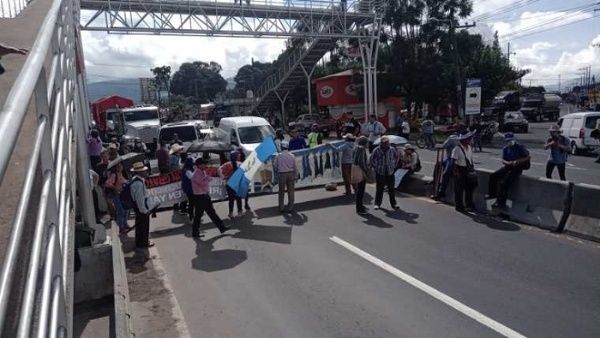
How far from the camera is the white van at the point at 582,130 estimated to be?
20594mm

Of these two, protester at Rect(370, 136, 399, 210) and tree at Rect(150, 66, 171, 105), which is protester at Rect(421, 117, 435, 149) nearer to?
protester at Rect(370, 136, 399, 210)

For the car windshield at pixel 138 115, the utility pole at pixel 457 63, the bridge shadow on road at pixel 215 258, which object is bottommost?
the bridge shadow on road at pixel 215 258

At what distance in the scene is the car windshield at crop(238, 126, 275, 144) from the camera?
1828cm

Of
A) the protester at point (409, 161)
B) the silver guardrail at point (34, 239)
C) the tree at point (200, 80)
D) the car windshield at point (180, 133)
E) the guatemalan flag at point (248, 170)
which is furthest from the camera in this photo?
the tree at point (200, 80)

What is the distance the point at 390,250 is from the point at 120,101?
3310 centimetres

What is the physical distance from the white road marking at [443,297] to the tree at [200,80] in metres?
121

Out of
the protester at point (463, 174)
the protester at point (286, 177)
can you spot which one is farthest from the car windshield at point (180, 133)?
the protester at point (463, 174)

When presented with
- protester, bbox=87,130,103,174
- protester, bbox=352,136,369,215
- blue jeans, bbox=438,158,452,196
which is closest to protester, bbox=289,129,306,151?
protester, bbox=352,136,369,215

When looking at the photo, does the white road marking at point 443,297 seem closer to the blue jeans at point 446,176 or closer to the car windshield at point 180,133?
the blue jeans at point 446,176

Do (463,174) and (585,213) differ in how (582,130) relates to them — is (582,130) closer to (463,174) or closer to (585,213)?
(463,174)

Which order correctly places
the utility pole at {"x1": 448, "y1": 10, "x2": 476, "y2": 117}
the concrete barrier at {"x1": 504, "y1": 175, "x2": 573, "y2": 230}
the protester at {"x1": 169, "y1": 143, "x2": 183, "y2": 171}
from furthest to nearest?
the utility pole at {"x1": 448, "y1": 10, "x2": 476, "y2": 117}
the protester at {"x1": 169, "y1": 143, "x2": 183, "y2": 171}
the concrete barrier at {"x1": 504, "y1": 175, "x2": 573, "y2": 230}

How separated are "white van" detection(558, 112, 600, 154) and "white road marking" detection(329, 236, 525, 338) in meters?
16.3

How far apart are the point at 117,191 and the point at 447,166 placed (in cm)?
712

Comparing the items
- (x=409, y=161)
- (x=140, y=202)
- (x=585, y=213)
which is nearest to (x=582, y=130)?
(x=409, y=161)
